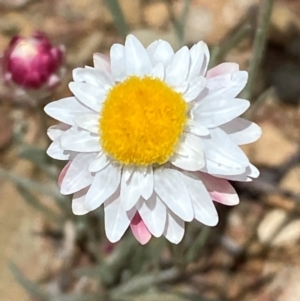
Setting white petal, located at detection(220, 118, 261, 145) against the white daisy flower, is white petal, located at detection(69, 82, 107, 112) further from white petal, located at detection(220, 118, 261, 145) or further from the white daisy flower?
white petal, located at detection(220, 118, 261, 145)

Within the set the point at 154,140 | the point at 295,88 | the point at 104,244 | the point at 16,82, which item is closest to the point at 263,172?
the point at 295,88

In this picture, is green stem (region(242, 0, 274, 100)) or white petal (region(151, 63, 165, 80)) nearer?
white petal (region(151, 63, 165, 80))

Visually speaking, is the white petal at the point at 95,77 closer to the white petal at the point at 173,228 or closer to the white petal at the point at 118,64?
the white petal at the point at 118,64

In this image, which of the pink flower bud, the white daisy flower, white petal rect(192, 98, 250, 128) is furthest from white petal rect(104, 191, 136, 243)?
the pink flower bud

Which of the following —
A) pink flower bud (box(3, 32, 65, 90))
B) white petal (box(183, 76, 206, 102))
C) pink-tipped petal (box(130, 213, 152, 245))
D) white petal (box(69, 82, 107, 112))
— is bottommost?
pink-tipped petal (box(130, 213, 152, 245))

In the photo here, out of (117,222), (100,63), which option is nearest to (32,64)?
(100,63)

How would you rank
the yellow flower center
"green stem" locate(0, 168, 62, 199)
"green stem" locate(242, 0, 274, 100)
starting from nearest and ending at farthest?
the yellow flower center < "green stem" locate(242, 0, 274, 100) < "green stem" locate(0, 168, 62, 199)

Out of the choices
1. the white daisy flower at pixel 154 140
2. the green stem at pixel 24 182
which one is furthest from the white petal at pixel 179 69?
the green stem at pixel 24 182

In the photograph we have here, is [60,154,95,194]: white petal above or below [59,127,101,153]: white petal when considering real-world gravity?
below

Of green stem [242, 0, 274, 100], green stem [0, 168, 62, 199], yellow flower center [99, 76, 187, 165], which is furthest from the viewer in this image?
green stem [0, 168, 62, 199]
